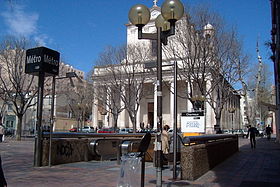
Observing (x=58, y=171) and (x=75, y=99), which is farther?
(x=75, y=99)

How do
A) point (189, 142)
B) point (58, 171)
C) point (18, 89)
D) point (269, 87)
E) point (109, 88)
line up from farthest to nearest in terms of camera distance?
1. point (269, 87)
2. point (109, 88)
3. point (18, 89)
4. point (58, 171)
5. point (189, 142)

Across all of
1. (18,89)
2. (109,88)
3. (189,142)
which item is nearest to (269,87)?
(109,88)

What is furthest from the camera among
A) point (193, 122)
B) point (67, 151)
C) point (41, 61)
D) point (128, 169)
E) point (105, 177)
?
point (67, 151)

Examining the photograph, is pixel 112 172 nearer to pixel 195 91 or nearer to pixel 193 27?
pixel 193 27

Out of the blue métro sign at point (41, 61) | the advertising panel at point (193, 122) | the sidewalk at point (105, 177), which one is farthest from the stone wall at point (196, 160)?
the blue métro sign at point (41, 61)

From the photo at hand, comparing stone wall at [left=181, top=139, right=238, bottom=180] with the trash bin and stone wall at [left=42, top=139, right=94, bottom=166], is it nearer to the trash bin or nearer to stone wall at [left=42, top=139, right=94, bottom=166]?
the trash bin

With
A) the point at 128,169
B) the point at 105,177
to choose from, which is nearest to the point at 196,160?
the point at 105,177

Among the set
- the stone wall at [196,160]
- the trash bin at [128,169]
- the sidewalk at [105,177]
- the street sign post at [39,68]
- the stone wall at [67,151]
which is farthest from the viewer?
the stone wall at [67,151]

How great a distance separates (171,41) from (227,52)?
453 centimetres

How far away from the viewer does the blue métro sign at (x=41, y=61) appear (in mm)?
11117

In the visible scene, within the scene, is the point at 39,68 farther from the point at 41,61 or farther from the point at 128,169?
the point at 128,169

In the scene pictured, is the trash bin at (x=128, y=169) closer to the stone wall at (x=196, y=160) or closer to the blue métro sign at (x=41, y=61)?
the stone wall at (x=196, y=160)

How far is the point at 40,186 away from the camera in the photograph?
7.41 m

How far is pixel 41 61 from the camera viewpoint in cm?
1111
